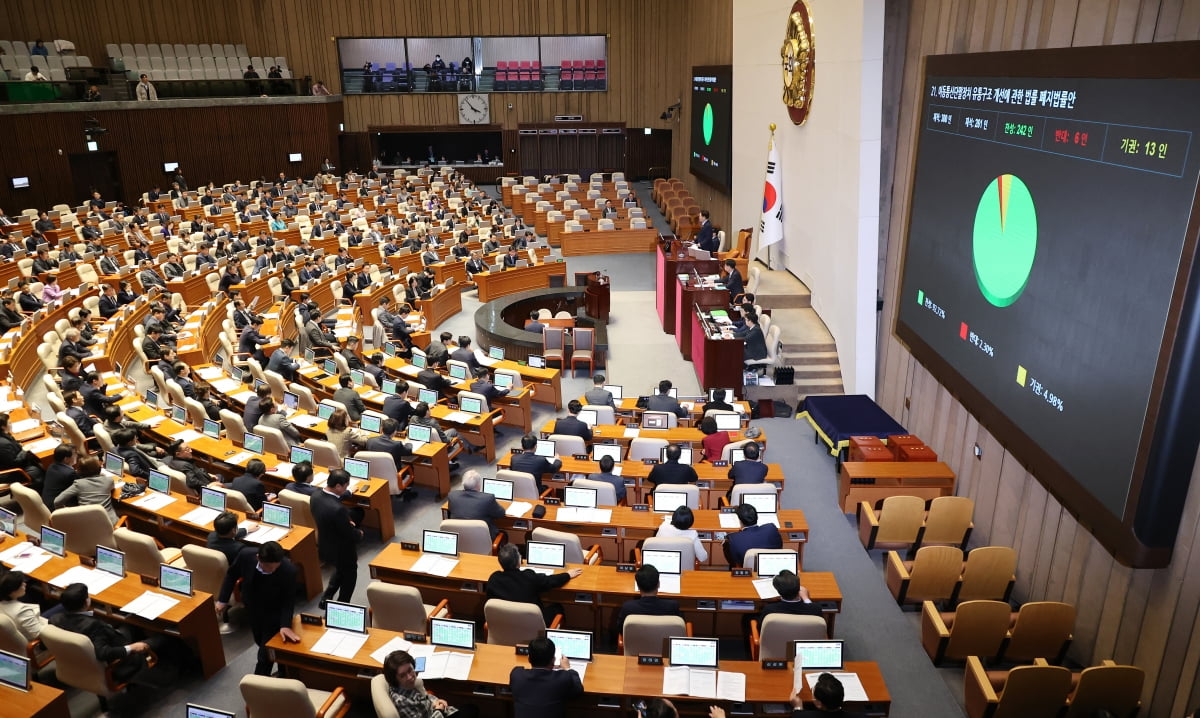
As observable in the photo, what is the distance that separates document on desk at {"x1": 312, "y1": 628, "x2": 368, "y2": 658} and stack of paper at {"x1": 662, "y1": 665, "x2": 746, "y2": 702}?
217cm

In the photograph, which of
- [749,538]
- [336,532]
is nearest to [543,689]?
[749,538]

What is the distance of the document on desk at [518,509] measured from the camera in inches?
300

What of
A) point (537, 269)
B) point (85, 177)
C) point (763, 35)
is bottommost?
point (537, 269)

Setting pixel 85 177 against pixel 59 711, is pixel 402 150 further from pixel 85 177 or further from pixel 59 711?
pixel 59 711

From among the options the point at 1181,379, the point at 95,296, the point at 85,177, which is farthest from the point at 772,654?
the point at 85,177

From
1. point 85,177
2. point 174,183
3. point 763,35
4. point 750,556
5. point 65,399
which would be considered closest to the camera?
point 750,556

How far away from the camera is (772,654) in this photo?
578 centimetres

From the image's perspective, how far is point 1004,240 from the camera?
7406mm

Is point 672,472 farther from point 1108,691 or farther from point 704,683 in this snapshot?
point 1108,691

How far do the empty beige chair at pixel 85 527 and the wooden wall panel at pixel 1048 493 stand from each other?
26.6 feet

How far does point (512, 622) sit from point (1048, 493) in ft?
15.8

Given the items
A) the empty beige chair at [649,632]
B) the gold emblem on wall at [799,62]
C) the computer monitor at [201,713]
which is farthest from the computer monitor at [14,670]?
the gold emblem on wall at [799,62]

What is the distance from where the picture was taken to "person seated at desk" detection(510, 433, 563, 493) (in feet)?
27.7

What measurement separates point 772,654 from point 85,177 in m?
27.0
